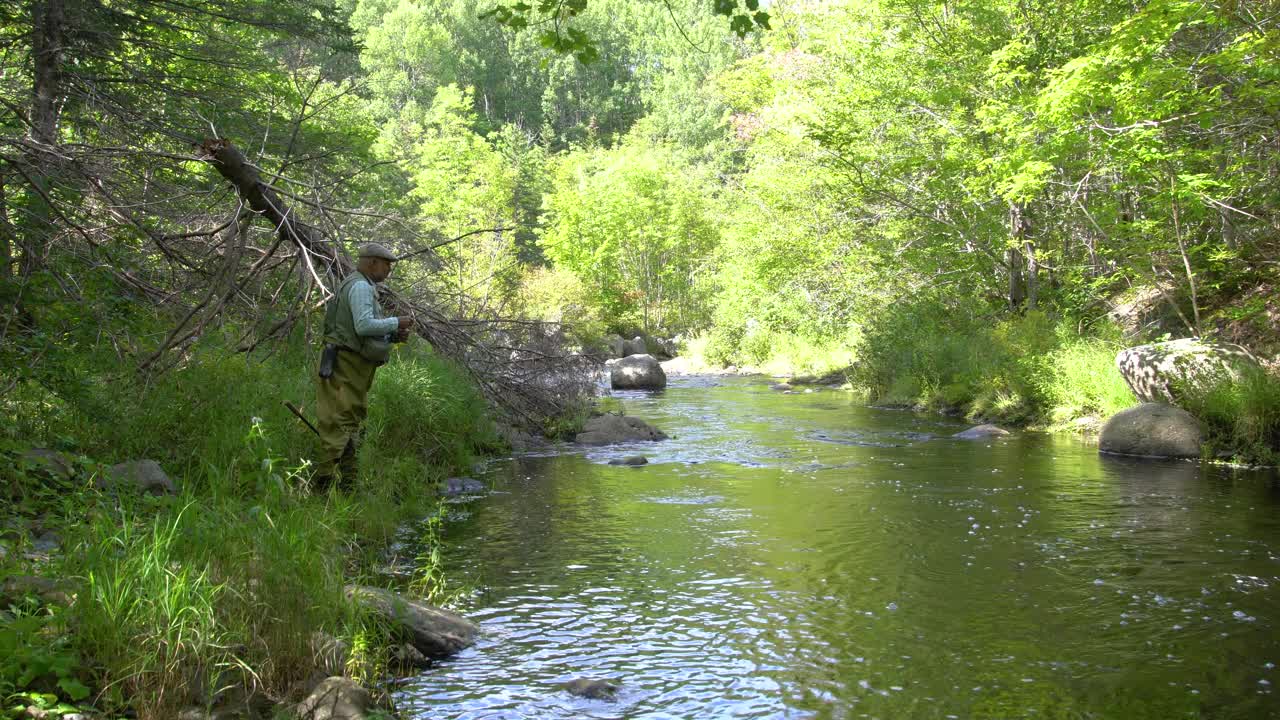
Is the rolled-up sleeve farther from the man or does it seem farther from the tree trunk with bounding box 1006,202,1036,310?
the tree trunk with bounding box 1006,202,1036,310

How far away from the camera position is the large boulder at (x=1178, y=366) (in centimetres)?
1230

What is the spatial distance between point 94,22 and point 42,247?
4.94 m

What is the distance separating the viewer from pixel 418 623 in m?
5.23

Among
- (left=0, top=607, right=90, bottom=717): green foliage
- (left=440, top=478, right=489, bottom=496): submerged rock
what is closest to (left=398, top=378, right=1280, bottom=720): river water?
(left=440, top=478, right=489, bottom=496): submerged rock

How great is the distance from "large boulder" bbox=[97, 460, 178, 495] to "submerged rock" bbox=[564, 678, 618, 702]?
287 cm

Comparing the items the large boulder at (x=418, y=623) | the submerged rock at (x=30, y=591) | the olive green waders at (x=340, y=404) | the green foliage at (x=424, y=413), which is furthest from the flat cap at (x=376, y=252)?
the submerged rock at (x=30, y=591)

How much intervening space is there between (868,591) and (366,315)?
3785 mm

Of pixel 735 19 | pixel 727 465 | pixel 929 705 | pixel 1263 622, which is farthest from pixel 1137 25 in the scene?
pixel 929 705

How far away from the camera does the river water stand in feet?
15.5

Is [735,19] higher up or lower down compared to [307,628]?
higher up

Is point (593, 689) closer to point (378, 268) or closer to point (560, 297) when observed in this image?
point (378, 268)

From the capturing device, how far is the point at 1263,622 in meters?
5.74

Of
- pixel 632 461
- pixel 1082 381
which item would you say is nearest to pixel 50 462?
pixel 632 461

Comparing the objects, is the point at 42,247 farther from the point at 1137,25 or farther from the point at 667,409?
the point at 667,409
